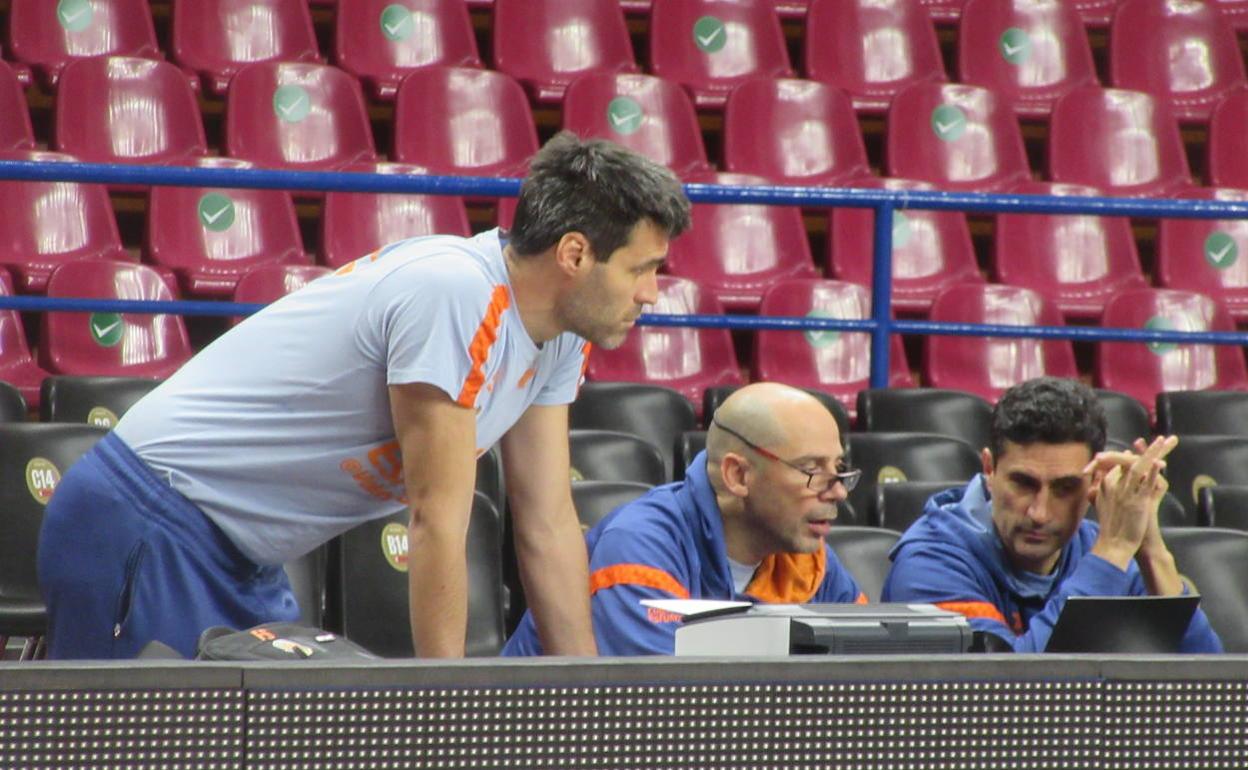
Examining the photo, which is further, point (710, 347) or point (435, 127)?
point (435, 127)

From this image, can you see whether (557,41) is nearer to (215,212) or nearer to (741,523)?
(215,212)

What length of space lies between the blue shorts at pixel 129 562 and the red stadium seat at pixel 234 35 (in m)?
3.94

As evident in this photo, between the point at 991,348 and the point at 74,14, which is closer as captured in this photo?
the point at 991,348

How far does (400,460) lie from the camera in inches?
88.5

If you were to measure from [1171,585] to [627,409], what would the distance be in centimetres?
174

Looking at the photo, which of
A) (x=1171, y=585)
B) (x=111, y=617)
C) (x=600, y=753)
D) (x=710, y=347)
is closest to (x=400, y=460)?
(x=111, y=617)

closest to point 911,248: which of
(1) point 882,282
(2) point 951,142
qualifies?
(2) point 951,142

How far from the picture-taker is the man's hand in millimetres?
2729

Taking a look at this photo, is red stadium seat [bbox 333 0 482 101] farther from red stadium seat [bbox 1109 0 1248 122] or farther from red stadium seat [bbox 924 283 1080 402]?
red stadium seat [bbox 1109 0 1248 122]

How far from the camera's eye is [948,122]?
6277 millimetres

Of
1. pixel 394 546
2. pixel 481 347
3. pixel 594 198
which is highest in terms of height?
pixel 594 198

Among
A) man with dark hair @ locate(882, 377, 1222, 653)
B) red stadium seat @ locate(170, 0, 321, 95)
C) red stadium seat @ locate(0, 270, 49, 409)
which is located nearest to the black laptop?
man with dark hair @ locate(882, 377, 1222, 653)

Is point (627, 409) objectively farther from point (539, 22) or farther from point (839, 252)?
point (539, 22)

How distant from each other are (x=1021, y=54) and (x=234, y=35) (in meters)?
2.98
